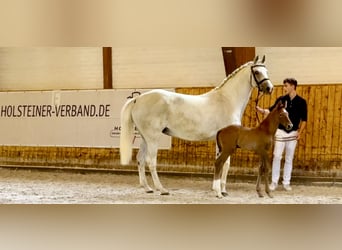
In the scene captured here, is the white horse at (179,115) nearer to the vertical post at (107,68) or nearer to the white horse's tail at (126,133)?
the white horse's tail at (126,133)

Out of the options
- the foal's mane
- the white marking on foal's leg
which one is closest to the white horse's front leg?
the white marking on foal's leg

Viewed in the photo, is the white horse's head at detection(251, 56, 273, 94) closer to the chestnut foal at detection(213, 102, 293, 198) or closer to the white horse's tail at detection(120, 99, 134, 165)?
the chestnut foal at detection(213, 102, 293, 198)

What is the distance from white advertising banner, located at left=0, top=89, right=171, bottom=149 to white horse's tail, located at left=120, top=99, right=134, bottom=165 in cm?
11

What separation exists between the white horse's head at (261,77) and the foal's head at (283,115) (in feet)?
0.22

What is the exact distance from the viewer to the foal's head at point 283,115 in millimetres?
1480

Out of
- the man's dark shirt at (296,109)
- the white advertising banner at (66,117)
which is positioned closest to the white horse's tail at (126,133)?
Answer: the white advertising banner at (66,117)

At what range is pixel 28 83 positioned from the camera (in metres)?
1.69

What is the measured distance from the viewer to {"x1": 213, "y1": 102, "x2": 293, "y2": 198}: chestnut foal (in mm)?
1488

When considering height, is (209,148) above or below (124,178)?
above
